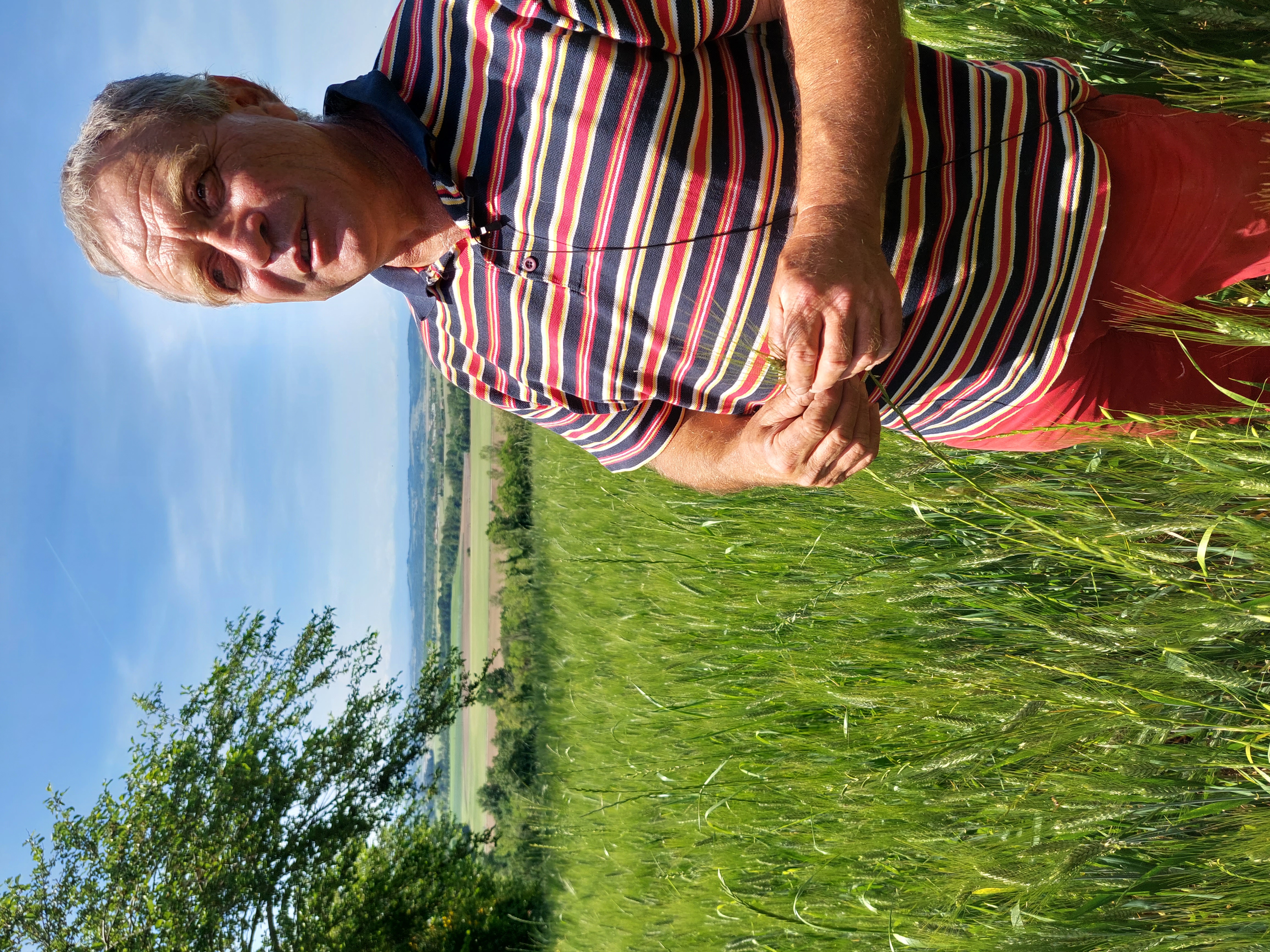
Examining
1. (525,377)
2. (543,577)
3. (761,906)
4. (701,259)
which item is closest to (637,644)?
(761,906)

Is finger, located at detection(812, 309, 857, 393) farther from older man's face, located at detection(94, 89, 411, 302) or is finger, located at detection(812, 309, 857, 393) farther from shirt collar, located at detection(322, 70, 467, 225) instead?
older man's face, located at detection(94, 89, 411, 302)

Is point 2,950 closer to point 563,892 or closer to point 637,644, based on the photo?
point 563,892

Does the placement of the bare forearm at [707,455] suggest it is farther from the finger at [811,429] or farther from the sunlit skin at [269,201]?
the sunlit skin at [269,201]

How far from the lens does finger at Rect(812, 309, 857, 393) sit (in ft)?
3.05

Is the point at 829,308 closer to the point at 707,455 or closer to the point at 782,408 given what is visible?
the point at 782,408

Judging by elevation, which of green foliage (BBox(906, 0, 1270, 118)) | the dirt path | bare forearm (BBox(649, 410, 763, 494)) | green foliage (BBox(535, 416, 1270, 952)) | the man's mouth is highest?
green foliage (BBox(906, 0, 1270, 118))

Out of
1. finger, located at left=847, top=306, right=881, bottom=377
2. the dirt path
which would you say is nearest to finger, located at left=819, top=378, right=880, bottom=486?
finger, located at left=847, top=306, right=881, bottom=377

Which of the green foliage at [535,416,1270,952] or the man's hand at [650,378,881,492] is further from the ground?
the man's hand at [650,378,881,492]

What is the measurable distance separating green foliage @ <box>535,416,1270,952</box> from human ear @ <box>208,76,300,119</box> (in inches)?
53.1

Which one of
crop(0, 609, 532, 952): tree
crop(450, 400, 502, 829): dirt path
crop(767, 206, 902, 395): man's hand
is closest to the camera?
crop(767, 206, 902, 395): man's hand

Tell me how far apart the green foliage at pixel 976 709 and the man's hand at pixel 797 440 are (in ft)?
0.41

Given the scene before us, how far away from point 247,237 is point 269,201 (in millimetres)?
86

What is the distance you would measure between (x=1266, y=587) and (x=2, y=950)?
26.9 ft

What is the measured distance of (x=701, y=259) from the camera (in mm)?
1190
